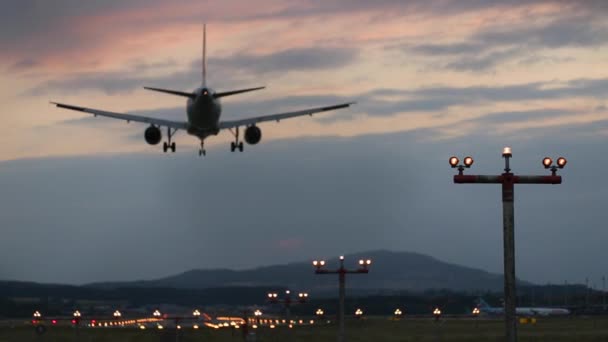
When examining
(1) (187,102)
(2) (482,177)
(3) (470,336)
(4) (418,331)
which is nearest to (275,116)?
(1) (187,102)

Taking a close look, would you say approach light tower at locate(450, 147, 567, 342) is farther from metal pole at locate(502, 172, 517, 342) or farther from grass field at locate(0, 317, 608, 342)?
grass field at locate(0, 317, 608, 342)

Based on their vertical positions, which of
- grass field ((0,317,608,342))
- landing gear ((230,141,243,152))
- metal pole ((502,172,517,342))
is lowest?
grass field ((0,317,608,342))

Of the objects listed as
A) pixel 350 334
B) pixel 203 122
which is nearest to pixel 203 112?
pixel 203 122

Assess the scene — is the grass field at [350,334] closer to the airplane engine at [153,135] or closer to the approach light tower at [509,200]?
the airplane engine at [153,135]

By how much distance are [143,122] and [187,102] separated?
18.9 ft

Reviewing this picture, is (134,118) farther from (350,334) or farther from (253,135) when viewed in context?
(350,334)

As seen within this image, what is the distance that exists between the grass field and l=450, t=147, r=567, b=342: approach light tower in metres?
65.5

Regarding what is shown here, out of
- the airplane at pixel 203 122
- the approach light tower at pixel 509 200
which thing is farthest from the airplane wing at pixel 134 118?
the approach light tower at pixel 509 200

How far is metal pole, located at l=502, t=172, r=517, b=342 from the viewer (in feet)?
212

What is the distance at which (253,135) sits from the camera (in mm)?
99000

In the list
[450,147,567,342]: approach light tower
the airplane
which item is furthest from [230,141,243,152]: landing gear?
[450,147,567,342]: approach light tower

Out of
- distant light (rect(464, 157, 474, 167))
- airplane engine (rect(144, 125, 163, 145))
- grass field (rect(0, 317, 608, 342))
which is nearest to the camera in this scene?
distant light (rect(464, 157, 474, 167))

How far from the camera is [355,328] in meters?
172

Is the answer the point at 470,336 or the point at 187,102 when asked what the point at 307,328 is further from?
the point at 187,102
